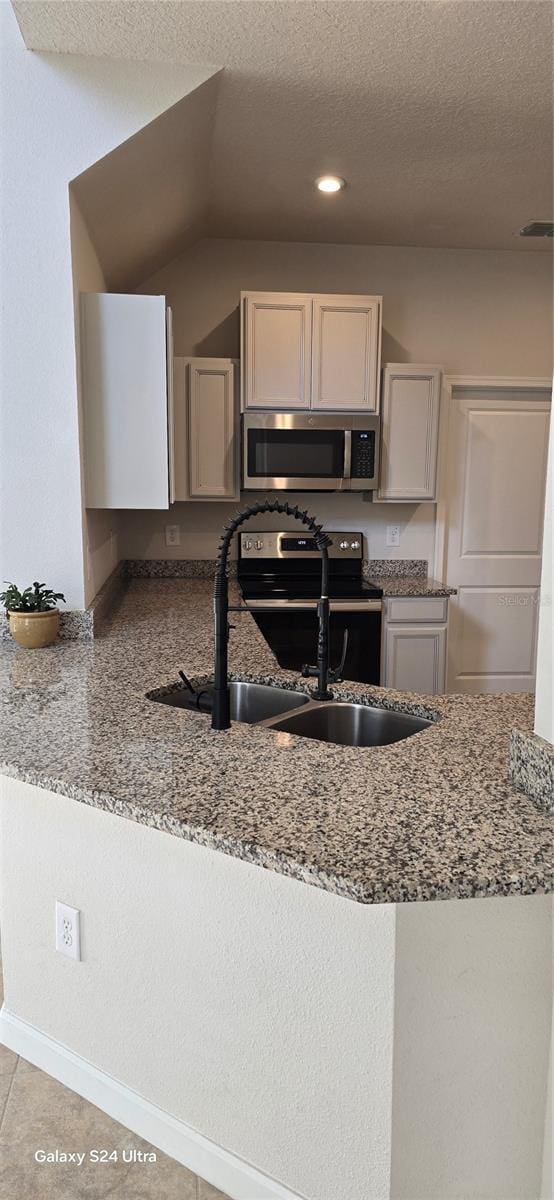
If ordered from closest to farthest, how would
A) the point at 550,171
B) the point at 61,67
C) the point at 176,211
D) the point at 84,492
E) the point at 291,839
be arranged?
the point at 291,839 → the point at 61,67 → the point at 84,492 → the point at 550,171 → the point at 176,211

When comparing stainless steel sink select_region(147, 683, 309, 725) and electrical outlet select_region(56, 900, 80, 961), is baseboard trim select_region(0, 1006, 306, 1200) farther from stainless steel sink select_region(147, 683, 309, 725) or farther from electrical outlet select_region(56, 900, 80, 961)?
stainless steel sink select_region(147, 683, 309, 725)

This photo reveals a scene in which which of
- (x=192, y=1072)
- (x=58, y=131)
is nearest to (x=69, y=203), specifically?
(x=58, y=131)

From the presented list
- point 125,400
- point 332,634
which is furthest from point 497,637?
point 125,400

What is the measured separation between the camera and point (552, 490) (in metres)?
1.22

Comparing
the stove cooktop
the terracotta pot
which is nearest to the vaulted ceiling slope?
the terracotta pot

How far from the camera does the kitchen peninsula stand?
46.0 inches

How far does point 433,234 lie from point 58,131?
2171 millimetres

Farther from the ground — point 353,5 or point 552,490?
point 353,5

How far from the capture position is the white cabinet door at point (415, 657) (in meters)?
3.75

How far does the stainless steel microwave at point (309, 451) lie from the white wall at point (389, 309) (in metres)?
0.39

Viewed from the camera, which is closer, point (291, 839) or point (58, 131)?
point (291, 839)

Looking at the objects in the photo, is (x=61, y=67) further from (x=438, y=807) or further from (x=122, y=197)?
(x=438, y=807)

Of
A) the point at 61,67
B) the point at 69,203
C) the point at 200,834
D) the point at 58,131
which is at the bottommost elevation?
the point at 200,834

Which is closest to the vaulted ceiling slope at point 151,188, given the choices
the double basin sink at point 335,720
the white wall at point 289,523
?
the white wall at point 289,523
